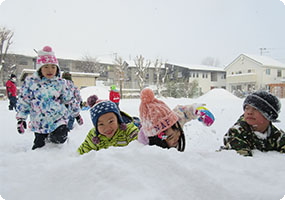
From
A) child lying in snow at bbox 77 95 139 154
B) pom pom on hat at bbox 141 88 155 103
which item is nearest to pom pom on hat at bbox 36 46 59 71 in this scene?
child lying in snow at bbox 77 95 139 154

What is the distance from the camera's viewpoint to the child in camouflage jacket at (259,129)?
1.63 metres

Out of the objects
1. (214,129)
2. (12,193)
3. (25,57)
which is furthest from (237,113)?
(25,57)

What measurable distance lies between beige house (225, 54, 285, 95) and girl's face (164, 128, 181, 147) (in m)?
20.1

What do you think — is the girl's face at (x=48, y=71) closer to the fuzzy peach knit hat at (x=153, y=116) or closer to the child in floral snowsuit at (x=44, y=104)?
the child in floral snowsuit at (x=44, y=104)

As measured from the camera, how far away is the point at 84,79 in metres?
17.2

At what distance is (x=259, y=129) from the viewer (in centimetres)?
171

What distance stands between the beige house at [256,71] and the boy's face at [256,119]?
64.9 feet

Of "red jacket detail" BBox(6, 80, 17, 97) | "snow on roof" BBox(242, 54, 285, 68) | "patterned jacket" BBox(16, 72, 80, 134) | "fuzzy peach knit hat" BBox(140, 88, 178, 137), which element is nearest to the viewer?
"fuzzy peach knit hat" BBox(140, 88, 178, 137)

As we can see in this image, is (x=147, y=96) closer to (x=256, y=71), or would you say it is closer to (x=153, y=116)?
(x=153, y=116)

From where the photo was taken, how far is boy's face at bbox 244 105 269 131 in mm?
1698

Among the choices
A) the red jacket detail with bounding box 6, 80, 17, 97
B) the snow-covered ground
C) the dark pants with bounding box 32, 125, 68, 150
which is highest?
the red jacket detail with bounding box 6, 80, 17, 97

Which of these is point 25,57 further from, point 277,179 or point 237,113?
point 277,179

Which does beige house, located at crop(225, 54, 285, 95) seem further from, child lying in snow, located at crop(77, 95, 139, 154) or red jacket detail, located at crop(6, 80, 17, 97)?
child lying in snow, located at crop(77, 95, 139, 154)

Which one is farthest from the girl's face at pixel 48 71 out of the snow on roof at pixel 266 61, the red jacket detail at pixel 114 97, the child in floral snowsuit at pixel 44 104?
the snow on roof at pixel 266 61
